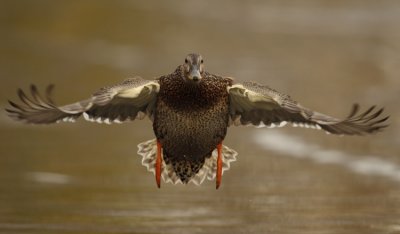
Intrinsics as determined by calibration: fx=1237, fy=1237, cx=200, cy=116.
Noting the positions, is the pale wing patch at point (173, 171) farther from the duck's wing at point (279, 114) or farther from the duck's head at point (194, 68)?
the duck's head at point (194, 68)

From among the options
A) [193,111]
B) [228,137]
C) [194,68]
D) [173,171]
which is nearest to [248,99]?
[193,111]

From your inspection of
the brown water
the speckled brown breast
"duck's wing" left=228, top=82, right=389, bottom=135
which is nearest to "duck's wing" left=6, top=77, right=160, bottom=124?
the speckled brown breast

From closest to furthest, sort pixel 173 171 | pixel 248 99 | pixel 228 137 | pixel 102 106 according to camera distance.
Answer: pixel 102 106 → pixel 248 99 → pixel 173 171 → pixel 228 137

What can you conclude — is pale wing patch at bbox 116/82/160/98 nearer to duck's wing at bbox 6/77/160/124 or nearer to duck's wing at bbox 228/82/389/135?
duck's wing at bbox 6/77/160/124

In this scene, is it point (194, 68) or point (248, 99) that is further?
point (248, 99)

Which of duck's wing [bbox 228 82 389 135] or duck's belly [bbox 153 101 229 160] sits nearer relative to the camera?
duck's wing [bbox 228 82 389 135]

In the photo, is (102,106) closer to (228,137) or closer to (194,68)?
(194,68)

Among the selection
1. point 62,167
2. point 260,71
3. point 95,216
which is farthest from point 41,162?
point 260,71
